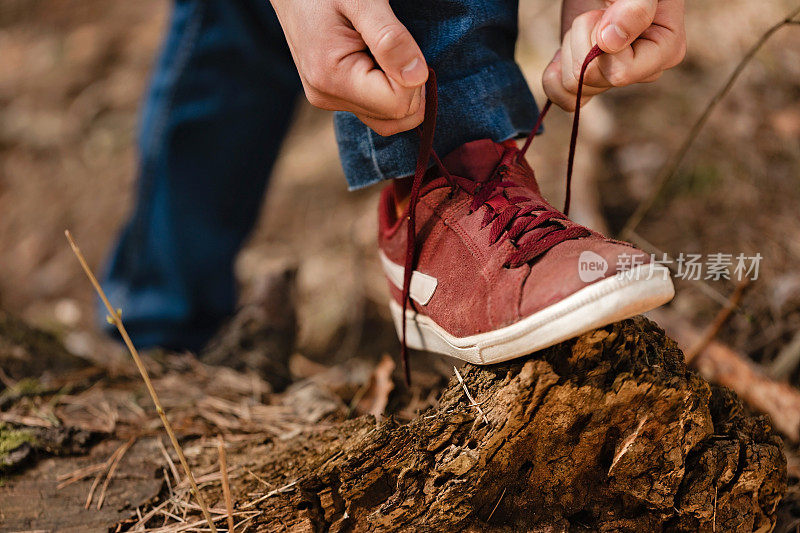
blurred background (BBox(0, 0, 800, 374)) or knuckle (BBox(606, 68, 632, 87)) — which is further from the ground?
knuckle (BBox(606, 68, 632, 87))

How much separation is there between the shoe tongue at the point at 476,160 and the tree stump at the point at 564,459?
0.43 m

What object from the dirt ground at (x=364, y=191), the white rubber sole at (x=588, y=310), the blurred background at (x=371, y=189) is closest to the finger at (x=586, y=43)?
the white rubber sole at (x=588, y=310)

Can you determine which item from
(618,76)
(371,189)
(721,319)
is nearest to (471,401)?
(618,76)

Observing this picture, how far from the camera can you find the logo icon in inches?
36.6

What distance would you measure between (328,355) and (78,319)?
5.42 feet

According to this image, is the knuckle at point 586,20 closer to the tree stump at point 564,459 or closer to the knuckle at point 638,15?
the knuckle at point 638,15

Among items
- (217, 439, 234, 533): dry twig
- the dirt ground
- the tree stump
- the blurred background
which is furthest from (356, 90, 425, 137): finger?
the blurred background

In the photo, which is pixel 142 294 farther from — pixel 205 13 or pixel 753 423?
pixel 753 423

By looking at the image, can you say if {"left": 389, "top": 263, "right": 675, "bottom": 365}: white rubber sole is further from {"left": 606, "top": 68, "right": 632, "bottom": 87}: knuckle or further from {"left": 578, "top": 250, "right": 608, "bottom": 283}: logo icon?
{"left": 606, "top": 68, "right": 632, "bottom": 87}: knuckle

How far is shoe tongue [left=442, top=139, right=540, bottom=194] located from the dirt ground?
602 millimetres

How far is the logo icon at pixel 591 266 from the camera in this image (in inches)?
36.6

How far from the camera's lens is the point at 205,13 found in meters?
1.98

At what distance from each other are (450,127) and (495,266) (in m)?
0.38

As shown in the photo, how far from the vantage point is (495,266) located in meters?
1.07
